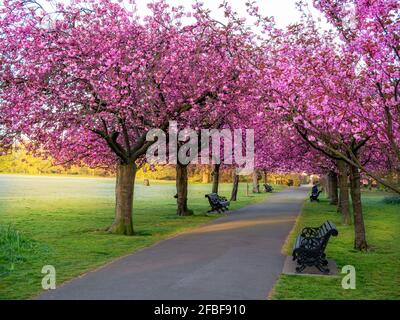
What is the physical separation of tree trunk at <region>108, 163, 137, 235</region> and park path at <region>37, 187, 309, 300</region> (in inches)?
100

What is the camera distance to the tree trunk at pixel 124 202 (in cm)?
1864

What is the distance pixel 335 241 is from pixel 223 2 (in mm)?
9130

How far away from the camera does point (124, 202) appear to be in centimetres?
1892

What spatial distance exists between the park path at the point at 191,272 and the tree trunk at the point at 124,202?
8.35 feet

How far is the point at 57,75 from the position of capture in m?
16.6

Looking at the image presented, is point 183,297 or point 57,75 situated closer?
point 183,297

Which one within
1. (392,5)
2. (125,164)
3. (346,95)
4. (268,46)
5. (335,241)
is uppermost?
(268,46)

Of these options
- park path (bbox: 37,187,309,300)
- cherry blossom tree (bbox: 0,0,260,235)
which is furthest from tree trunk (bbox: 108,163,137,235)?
park path (bbox: 37,187,309,300)

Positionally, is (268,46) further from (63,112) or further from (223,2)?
(63,112)

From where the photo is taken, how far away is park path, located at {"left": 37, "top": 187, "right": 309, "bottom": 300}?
882 cm

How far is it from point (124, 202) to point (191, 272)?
28.5 feet

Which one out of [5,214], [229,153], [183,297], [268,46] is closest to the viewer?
[183,297]

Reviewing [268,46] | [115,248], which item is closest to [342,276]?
[115,248]

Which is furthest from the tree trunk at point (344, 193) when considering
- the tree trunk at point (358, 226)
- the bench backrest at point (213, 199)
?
the bench backrest at point (213, 199)
